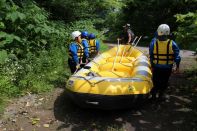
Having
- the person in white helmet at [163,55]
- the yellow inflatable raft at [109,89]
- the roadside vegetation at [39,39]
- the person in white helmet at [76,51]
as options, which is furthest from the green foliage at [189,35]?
the person in white helmet at [76,51]

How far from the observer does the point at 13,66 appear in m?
10.5

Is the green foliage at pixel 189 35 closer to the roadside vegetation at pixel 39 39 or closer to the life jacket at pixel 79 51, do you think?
the roadside vegetation at pixel 39 39

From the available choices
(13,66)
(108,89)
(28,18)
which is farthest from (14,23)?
(108,89)

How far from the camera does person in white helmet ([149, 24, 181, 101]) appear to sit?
8.91m

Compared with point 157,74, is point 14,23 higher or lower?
higher

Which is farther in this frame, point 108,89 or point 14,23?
point 14,23

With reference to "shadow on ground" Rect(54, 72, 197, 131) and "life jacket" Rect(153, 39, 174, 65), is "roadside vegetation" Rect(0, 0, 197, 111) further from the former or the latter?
"shadow on ground" Rect(54, 72, 197, 131)

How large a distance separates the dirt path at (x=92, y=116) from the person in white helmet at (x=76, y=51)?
1.02 m

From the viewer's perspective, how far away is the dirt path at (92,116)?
803 cm

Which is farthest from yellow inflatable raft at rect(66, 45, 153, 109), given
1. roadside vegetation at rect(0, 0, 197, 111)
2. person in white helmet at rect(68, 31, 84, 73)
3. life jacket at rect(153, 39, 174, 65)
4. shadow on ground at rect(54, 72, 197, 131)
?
roadside vegetation at rect(0, 0, 197, 111)

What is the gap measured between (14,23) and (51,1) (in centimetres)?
427

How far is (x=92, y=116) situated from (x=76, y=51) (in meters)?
2.23

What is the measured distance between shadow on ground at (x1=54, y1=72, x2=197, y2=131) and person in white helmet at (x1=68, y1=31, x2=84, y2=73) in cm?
112

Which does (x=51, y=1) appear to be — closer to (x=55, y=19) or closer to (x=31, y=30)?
(x=55, y=19)
